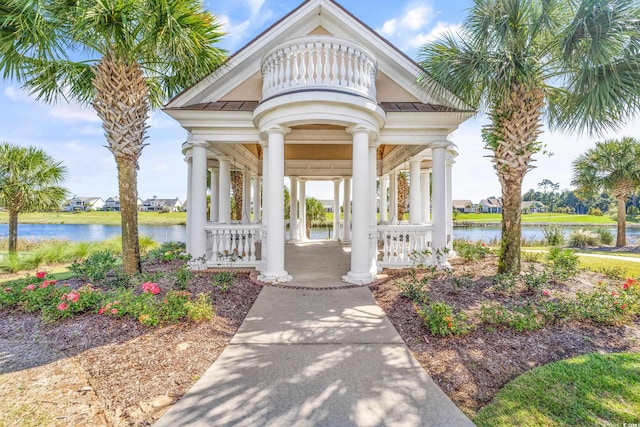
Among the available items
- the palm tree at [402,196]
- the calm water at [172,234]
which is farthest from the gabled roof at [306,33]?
the calm water at [172,234]

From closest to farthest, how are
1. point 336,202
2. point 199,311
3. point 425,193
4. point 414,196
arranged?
point 199,311 → point 414,196 → point 425,193 → point 336,202

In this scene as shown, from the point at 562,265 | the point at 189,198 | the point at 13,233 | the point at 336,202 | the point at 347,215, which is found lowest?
the point at 562,265

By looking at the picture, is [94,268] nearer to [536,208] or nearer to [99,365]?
[99,365]

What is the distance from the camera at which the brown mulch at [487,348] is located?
3.04 metres

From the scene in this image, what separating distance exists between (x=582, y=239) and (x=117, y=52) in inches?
913

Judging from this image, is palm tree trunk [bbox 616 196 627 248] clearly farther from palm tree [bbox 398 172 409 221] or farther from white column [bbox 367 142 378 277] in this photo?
white column [bbox 367 142 378 277]

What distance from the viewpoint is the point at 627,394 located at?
111 inches

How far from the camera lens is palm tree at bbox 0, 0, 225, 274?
566 centimetres

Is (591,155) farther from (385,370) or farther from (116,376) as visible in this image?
(116,376)

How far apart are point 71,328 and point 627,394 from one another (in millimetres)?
6731

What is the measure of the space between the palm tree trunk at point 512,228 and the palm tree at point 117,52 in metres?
8.03

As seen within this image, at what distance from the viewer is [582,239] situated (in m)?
17.0

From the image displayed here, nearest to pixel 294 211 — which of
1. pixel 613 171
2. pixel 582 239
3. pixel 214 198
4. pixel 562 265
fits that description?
pixel 214 198

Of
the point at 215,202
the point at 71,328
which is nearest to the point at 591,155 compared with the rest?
the point at 215,202
